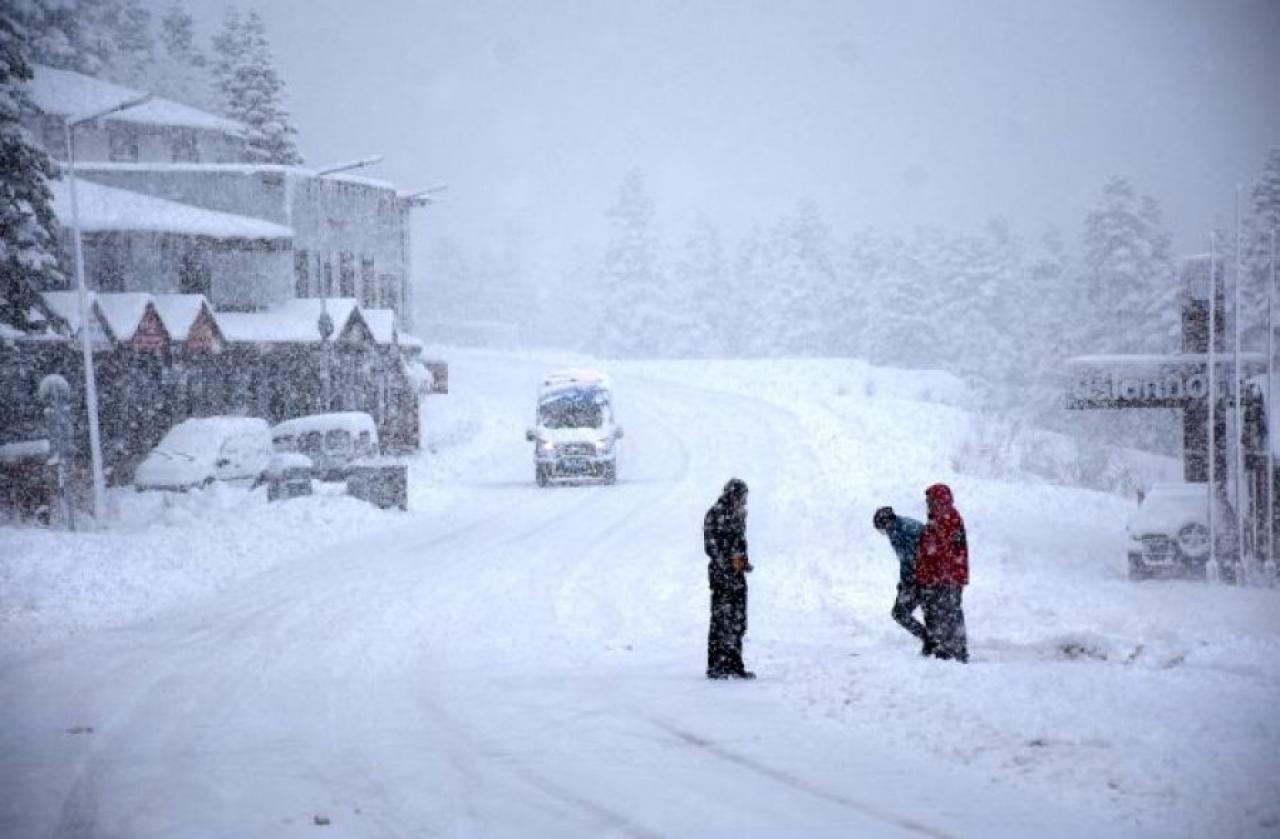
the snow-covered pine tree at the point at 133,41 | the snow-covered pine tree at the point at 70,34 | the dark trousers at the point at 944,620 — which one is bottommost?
the dark trousers at the point at 944,620

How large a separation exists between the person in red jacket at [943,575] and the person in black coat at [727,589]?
179cm

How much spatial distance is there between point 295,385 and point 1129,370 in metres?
29.3

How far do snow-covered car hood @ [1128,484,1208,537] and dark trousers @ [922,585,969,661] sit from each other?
38.4 ft

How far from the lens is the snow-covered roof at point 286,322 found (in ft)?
128

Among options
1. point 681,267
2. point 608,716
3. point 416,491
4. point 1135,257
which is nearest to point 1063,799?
point 608,716

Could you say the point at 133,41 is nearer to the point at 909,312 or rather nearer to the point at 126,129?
the point at 126,129

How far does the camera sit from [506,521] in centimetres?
2373

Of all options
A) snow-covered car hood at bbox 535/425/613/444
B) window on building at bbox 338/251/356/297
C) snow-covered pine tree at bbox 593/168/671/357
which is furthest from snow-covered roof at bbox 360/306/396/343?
snow-covered pine tree at bbox 593/168/671/357

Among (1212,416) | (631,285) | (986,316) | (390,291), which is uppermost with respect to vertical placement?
(631,285)

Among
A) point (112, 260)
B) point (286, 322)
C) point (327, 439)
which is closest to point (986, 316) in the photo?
point (286, 322)

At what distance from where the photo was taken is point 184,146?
51406 mm

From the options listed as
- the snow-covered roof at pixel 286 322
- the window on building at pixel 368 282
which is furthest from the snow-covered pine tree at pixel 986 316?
the snow-covered roof at pixel 286 322

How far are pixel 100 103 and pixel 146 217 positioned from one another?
50.6ft

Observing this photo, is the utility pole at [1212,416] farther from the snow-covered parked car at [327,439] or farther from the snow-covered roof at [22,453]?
the snow-covered roof at [22,453]
